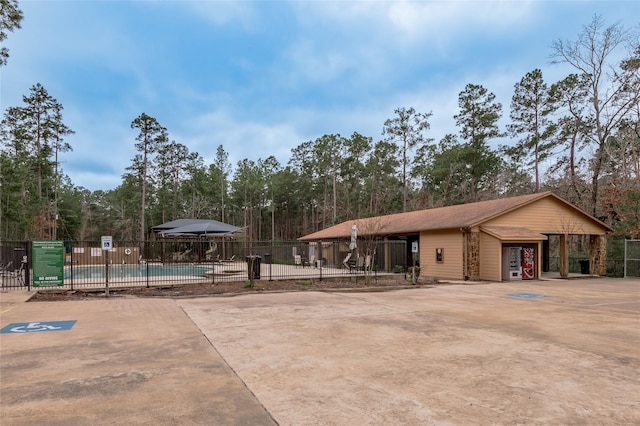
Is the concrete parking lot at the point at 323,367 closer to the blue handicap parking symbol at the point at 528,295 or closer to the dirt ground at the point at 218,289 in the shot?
the blue handicap parking symbol at the point at 528,295

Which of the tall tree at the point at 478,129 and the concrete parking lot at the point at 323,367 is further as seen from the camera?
the tall tree at the point at 478,129

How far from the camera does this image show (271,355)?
5.64 meters

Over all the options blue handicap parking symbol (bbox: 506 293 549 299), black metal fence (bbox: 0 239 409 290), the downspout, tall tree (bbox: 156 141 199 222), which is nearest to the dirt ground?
black metal fence (bbox: 0 239 409 290)

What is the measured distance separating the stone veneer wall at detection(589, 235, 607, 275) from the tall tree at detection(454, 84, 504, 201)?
15607 mm

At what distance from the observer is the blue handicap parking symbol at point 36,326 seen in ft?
24.3

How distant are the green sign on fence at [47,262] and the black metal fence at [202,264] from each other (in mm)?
272

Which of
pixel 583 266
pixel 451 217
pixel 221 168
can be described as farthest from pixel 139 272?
pixel 221 168

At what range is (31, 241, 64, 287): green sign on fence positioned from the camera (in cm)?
1298

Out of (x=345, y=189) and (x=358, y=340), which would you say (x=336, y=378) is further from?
(x=345, y=189)

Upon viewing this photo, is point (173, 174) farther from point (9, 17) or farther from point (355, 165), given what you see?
point (9, 17)

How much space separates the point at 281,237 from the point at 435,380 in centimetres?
5913

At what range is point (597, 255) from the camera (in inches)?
881

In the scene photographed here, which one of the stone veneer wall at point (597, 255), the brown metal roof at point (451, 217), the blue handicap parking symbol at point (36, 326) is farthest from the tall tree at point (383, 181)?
the blue handicap parking symbol at point (36, 326)

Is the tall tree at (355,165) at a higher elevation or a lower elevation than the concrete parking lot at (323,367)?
higher
